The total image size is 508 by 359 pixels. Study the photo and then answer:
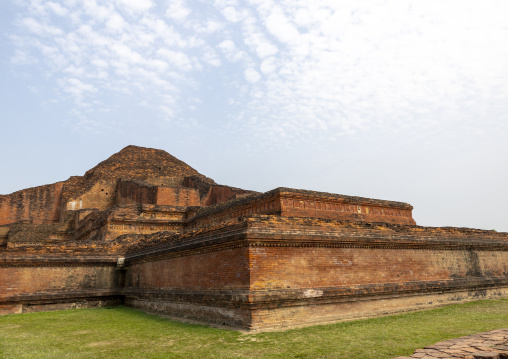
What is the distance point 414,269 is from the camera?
941 cm

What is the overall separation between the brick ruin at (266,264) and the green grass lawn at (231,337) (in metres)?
0.57

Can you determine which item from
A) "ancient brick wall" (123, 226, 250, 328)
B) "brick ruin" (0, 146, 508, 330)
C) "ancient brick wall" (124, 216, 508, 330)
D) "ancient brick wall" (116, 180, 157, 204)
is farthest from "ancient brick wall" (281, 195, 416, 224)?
"ancient brick wall" (116, 180, 157, 204)

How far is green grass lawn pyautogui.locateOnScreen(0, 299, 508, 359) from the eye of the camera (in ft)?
17.0

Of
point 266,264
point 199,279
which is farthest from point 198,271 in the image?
point 266,264

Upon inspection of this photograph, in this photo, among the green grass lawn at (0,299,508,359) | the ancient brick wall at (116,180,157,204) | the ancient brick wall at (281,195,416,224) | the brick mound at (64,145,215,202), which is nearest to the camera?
the green grass lawn at (0,299,508,359)

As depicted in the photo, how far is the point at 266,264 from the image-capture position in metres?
7.10

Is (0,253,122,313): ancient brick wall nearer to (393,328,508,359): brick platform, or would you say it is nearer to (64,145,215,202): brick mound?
(393,328,508,359): brick platform

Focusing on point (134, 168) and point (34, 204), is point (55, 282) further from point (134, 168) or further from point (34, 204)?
point (34, 204)

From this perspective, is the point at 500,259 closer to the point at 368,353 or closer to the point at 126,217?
the point at 368,353

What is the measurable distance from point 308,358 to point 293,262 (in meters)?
2.76

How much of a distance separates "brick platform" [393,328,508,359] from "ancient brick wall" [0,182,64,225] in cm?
2821

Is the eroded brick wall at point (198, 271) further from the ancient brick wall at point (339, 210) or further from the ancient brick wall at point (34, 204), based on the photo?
the ancient brick wall at point (34, 204)

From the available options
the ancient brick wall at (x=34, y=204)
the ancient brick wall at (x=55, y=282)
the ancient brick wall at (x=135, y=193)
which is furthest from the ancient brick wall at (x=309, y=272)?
the ancient brick wall at (x=34, y=204)

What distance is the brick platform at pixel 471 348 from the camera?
421cm
